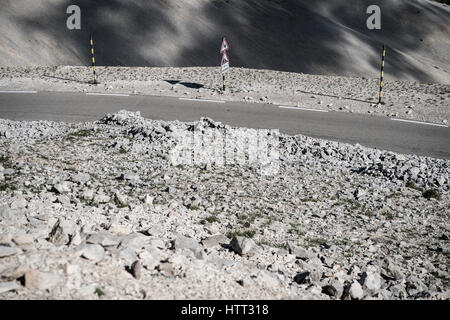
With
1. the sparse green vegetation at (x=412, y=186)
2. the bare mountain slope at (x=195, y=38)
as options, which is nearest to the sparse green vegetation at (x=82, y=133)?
the sparse green vegetation at (x=412, y=186)

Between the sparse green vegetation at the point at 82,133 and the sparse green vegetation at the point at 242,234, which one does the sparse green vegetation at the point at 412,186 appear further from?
the sparse green vegetation at the point at 82,133

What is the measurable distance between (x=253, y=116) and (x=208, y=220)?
7.02 meters

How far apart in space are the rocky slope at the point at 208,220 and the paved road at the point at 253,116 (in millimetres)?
1868

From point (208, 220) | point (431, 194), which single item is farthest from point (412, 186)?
point (208, 220)

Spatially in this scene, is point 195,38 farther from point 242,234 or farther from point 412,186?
point 242,234

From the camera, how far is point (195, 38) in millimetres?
25031

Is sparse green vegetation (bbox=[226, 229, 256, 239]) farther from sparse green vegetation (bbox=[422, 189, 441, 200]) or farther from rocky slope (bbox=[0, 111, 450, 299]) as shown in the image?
sparse green vegetation (bbox=[422, 189, 441, 200])

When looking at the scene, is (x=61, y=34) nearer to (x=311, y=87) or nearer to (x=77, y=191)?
(x=311, y=87)

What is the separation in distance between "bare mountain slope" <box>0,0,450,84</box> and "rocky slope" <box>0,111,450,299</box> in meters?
13.7

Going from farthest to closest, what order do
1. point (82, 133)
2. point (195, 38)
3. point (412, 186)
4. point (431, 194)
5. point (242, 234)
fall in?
point (195, 38), point (82, 133), point (412, 186), point (431, 194), point (242, 234)

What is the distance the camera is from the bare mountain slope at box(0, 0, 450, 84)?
74.3 feet

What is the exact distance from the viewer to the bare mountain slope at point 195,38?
22641mm

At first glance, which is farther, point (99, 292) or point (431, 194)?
point (431, 194)
